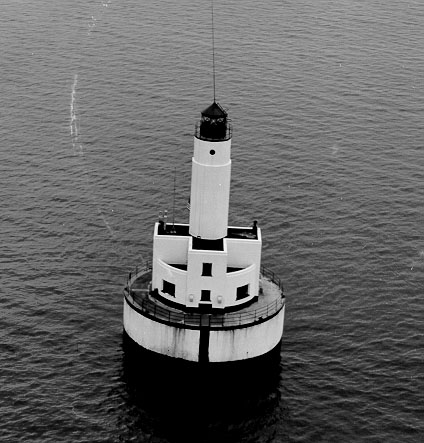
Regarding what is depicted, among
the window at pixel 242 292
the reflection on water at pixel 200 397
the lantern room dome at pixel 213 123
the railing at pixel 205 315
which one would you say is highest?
the lantern room dome at pixel 213 123

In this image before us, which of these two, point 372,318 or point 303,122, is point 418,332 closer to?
point 372,318

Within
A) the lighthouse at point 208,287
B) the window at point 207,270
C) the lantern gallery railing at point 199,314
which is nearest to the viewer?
the lighthouse at point 208,287

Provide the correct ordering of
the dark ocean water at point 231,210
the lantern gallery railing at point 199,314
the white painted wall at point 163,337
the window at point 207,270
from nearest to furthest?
the dark ocean water at point 231,210
the white painted wall at point 163,337
the lantern gallery railing at point 199,314
the window at point 207,270

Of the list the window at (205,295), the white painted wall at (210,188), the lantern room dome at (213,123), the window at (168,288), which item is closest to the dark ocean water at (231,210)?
the window at (168,288)

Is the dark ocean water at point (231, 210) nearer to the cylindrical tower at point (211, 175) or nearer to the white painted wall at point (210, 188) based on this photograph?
the white painted wall at point (210, 188)

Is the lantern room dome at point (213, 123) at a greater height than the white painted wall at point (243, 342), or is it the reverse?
the lantern room dome at point (213, 123)

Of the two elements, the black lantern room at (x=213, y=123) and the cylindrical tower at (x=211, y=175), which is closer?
the black lantern room at (x=213, y=123)

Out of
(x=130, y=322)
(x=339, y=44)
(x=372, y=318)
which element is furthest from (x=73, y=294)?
(x=339, y=44)
